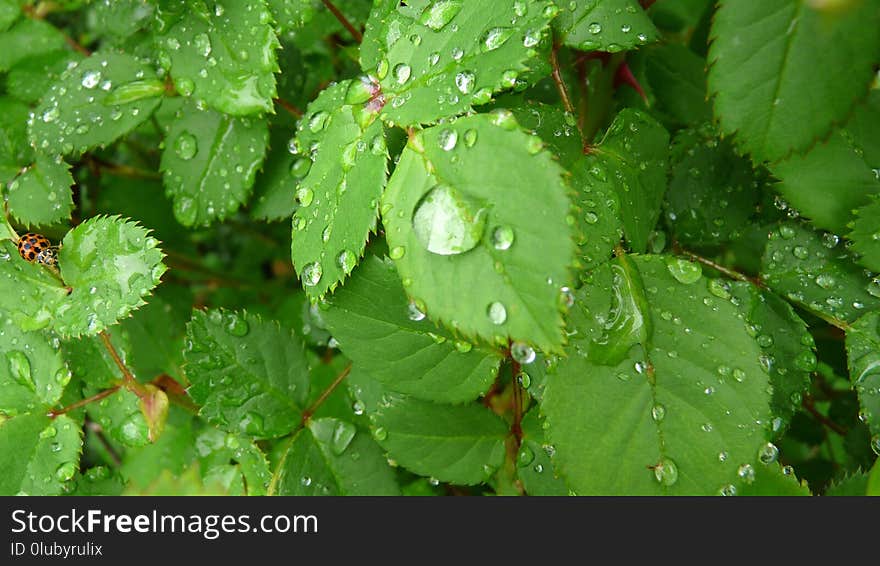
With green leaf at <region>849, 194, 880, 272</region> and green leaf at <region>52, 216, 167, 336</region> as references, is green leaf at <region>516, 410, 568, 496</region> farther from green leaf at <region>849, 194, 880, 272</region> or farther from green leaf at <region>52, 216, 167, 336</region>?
green leaf at <region>52, 216, 167, 336</region>

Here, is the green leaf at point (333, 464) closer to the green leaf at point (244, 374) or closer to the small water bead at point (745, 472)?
the green leaf at point (244, 374)

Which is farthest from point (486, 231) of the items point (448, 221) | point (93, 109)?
point (93, 109)

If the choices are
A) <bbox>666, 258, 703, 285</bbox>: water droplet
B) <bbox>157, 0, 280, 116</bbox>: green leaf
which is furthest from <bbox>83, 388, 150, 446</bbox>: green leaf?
<bbox>666, 258, 703, 285</bbox>: water droplet

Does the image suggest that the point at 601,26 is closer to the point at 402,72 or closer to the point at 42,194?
the point at 402,72

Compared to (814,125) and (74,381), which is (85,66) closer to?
(74,381)

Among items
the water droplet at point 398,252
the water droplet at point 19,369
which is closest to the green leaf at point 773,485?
the water droplet at point 398,252
